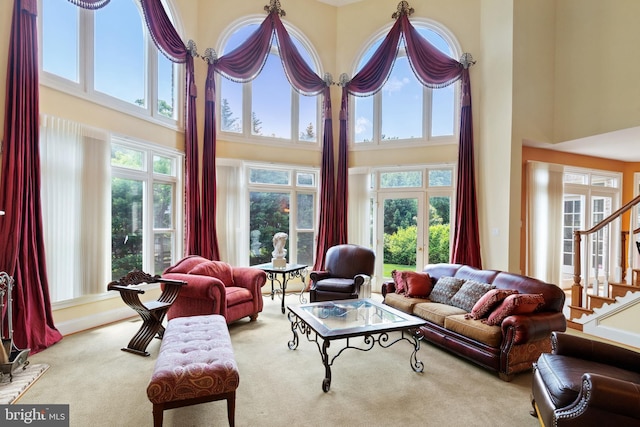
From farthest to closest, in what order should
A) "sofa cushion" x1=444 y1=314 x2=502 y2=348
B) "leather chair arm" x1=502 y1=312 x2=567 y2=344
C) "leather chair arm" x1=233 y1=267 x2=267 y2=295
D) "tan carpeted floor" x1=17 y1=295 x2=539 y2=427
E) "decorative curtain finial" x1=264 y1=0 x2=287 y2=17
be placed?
1. "decorative curtain finial" x1=264 y1=0 x2=287 y2=17
2. "leather chair arm" x1=233 y1=267 x2=267 y2=295
3. "sofa cushion" x1=444 y1=314 x2=502 y2=348
4. "leather chair arm" x1=502 y1=312 x2=567 y2=344
5. "tan carpeted floor" x1=17 y1=295 x2=539 y2=427

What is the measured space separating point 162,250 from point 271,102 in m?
3.21

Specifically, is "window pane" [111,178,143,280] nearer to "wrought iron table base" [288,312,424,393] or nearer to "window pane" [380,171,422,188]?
"wrought iron table base" [288,312,424,393]

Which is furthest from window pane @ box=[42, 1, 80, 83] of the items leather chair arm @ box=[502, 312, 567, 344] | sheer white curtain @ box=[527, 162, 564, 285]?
sheer white curtain @ box=[527, 162, 564, 285]

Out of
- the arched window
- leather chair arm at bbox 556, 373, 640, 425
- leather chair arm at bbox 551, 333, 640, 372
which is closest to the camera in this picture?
leather chair arm at bbox 556, 373, 640, 425

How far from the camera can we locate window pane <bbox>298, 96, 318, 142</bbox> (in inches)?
251

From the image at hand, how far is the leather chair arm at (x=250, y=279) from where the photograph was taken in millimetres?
4445

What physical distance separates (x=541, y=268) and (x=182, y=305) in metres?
5.59

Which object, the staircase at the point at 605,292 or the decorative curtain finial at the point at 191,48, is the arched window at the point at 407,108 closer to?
the staircase at the point at 605,292

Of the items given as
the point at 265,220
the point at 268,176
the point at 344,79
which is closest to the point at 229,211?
the point at 265,220

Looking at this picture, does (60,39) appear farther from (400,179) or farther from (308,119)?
(400,179)

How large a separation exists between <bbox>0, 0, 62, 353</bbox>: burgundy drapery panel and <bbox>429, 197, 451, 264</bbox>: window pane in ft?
17.9

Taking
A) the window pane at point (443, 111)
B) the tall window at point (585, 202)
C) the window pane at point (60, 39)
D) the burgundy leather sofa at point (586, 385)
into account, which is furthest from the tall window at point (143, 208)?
the tall window at point (585, 202)

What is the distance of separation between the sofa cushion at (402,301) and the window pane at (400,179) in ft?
8.11

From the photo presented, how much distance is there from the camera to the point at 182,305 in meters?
3.94
